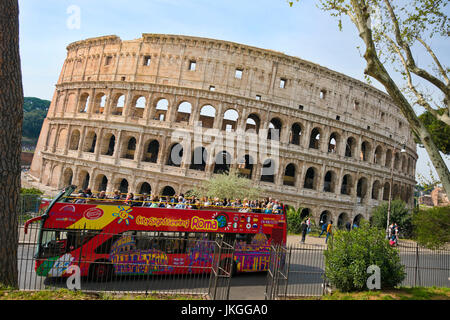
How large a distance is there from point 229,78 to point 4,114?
2269 cm

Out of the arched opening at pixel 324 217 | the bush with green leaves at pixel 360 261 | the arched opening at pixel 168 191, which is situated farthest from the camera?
the arched opening at pixel 324 217

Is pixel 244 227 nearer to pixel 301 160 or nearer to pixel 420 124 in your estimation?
pixel 420 124

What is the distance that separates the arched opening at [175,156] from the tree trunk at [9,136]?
69.6 ft

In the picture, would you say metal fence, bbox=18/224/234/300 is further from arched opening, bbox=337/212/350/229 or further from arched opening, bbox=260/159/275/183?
arched opening, bbox=337/212/350/229

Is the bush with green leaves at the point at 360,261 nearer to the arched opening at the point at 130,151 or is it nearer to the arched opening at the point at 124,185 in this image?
the arched opening at the point at 130,151

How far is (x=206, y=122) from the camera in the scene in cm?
2998

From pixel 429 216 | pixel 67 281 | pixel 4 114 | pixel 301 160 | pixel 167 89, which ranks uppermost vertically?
pixel 167 89

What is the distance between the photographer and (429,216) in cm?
1150

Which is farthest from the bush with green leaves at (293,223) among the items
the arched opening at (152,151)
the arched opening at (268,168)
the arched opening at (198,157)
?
the arched opening at (152,151)

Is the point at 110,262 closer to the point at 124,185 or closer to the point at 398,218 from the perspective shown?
the point at 124,185

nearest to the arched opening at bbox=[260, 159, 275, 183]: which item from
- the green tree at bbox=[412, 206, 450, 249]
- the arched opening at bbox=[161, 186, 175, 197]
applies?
the arched opening at bbox=[161, 186, 175, 197]

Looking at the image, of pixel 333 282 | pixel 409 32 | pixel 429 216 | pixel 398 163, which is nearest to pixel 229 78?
pixel 409 32

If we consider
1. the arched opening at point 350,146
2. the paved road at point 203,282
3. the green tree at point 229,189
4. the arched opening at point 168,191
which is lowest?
the paved road at point 203,282

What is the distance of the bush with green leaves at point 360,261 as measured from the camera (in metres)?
8.28
